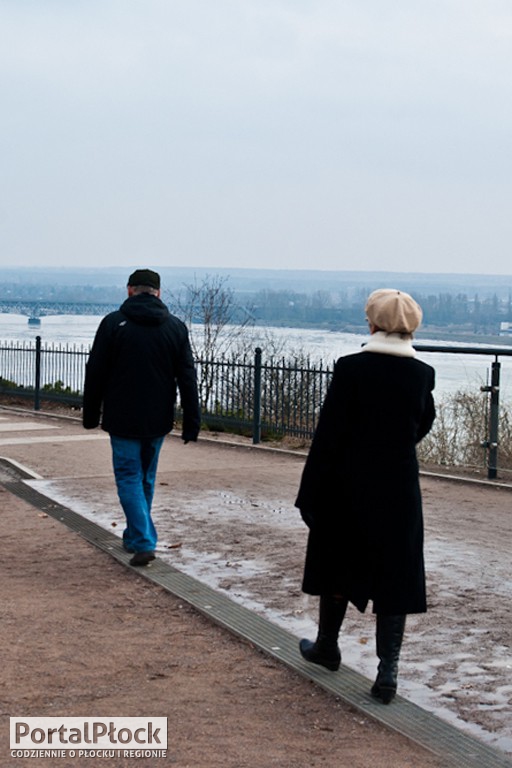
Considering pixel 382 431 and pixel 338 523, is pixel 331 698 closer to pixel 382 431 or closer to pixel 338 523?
pixel 338 523

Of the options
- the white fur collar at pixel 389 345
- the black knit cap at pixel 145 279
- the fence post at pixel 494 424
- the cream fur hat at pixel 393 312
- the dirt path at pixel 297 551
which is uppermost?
the black knit cap at pixel 145 279

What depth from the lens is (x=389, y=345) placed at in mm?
5254

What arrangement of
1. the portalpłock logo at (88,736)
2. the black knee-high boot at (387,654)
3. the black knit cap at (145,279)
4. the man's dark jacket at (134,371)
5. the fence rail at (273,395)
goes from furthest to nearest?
the fence rail at (273,395) → the black knit cap at (145,279) → the man's dark jacket at (134,371) → the black knee-high boot at (387,654) → the portalpłock logo at (88,736)

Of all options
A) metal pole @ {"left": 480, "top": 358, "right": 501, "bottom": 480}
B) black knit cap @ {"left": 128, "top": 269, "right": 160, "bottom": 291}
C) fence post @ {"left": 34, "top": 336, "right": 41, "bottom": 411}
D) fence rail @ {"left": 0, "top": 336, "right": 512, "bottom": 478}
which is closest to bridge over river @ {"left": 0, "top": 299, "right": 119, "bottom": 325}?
fence post @ {"left": 34, "top": 336, "right": 41, "bottom": 411}

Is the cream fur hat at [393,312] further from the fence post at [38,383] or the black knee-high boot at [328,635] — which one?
the fence post at [38,383]

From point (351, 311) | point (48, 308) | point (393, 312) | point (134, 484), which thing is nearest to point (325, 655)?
point (393, 312)

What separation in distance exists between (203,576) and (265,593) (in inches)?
22.6

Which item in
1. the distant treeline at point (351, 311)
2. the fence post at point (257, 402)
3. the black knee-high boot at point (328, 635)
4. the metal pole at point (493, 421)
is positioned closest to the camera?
the black knee-high boot at point (328, 635)

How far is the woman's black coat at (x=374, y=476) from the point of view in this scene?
207 inches

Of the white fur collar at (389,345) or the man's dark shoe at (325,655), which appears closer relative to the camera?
the white fur collar at (389,345)

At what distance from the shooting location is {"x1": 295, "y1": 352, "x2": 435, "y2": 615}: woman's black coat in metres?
5.25

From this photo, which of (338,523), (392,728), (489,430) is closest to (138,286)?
(338,523)

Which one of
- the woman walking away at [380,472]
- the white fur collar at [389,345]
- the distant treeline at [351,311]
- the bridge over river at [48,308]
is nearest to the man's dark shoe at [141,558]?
the woman walking away at [380,472]

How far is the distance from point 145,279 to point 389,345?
3.03 m
